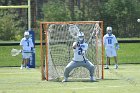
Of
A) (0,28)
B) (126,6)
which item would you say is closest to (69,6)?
(126,6)

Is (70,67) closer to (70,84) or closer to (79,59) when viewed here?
(79,59)

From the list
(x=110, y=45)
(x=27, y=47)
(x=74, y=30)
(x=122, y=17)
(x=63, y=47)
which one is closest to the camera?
(x=74, y=30)

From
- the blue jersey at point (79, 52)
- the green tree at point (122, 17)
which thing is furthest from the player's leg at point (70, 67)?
the green tree at point (122, 17)

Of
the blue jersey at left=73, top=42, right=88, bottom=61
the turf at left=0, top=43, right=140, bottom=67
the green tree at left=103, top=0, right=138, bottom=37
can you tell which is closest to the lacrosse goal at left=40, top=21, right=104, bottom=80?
the blue jersey at left=73, top=42, right=88, bottom=61

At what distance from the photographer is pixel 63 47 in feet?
62.8

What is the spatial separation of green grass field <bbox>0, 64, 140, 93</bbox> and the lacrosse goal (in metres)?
0.56

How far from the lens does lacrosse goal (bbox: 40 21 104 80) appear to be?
1881 cm

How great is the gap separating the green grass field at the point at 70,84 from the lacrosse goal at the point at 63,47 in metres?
0.56

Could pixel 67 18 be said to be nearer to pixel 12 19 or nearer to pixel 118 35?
pixel 12 19

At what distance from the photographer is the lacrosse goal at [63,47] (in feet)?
61.7

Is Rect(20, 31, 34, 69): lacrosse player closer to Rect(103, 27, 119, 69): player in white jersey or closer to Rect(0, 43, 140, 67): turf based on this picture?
Rect(0, 43, 140, 67): turf

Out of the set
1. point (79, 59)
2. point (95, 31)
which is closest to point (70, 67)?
point (79, 59)

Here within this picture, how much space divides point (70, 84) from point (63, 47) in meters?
2.21

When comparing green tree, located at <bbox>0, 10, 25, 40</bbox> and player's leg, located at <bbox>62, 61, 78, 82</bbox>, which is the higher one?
green tree, located at <bbox>0, 10, 25, 40</bbox>
